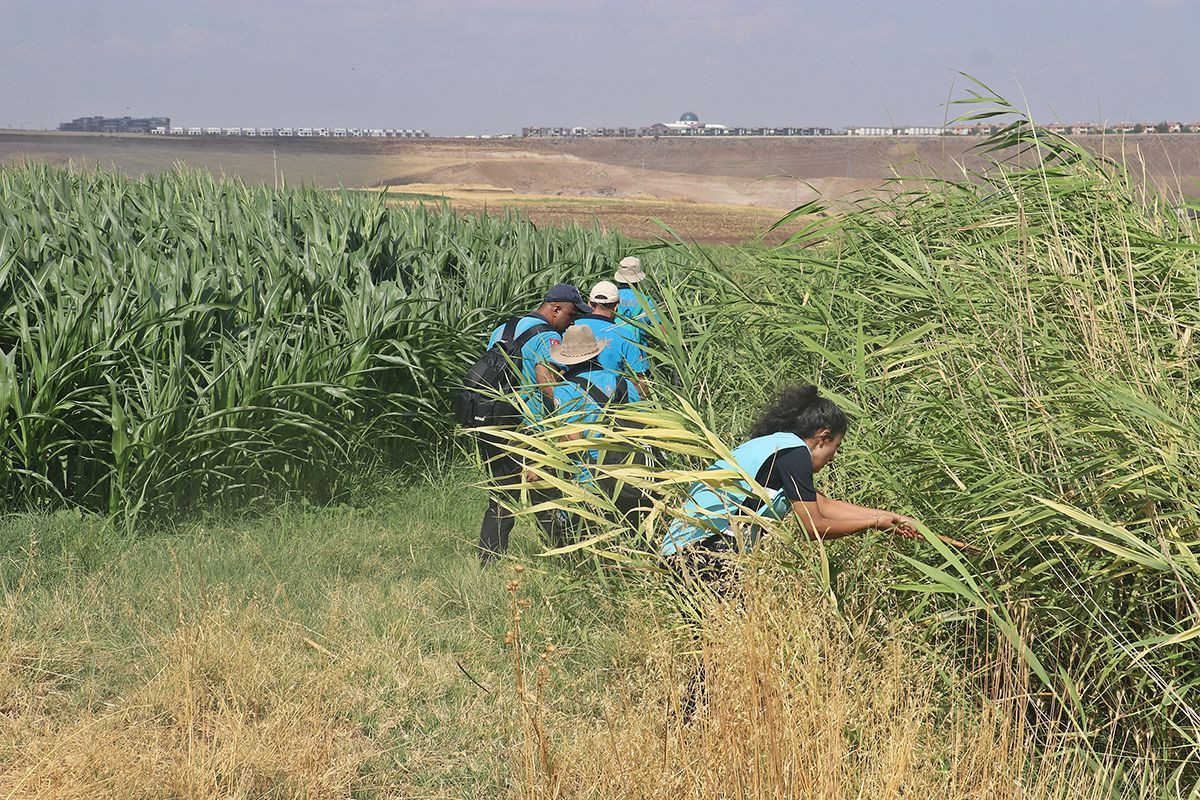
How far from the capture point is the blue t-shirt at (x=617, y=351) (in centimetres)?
553

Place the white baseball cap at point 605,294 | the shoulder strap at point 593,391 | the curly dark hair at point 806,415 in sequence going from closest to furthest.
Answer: the curly dark hair at point 806,415 → the shoulder strap at point 593,391 → the white baseball cap at point 605,294

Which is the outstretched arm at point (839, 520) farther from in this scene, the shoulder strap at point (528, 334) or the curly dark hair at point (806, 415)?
the shoulder strap at point (528, 334)

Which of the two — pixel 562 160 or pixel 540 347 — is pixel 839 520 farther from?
pixel 562 160

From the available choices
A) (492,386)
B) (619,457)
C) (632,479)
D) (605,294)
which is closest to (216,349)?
(492,386)

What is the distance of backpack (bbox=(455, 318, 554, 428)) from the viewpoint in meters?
5.50

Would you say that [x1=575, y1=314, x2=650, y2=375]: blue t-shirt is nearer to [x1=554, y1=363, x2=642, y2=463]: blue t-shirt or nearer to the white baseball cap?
[x1=554, y1=363, x2=642, y2=463]: blue t-shirt

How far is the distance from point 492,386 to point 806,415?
2.30 m

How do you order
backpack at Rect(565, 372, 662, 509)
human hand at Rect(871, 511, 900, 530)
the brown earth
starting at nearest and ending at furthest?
human hand at Rect(871, 511, 900, 530) → backpack at Rect(565, 372, 662, 509) → the brown earth

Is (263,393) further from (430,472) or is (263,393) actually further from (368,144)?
(368,144)

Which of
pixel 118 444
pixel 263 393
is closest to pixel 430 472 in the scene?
pixel 263 393

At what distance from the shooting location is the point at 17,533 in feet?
17.1

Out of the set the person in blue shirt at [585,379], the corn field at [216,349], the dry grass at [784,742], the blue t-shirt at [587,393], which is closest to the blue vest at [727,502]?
the dry grass at [784,742]

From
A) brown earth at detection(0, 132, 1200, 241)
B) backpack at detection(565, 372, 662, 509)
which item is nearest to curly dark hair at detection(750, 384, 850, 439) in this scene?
backpack at detection(565, 372, 662, 509)

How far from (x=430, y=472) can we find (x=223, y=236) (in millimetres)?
2446
